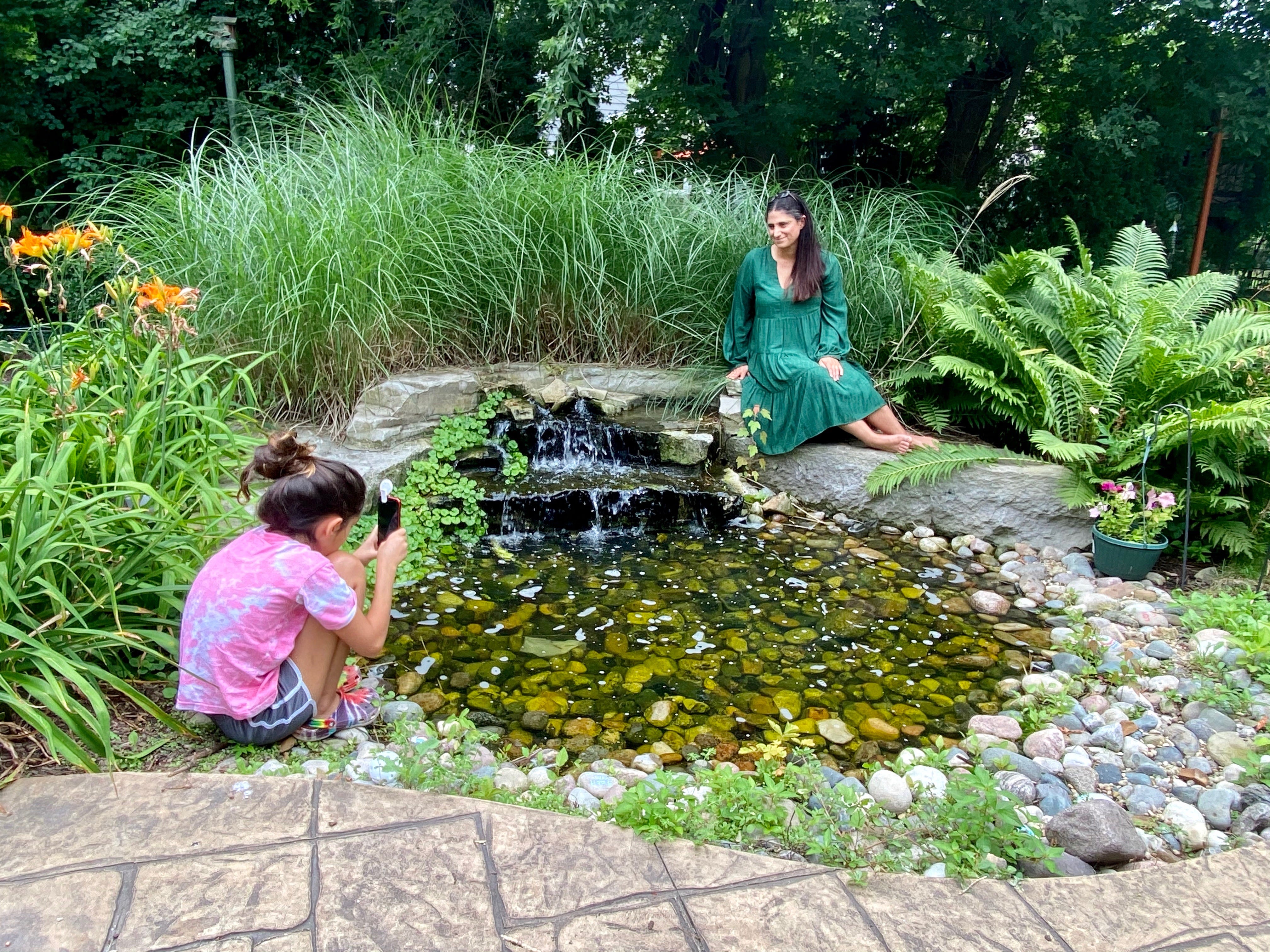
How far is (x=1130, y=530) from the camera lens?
358 cm

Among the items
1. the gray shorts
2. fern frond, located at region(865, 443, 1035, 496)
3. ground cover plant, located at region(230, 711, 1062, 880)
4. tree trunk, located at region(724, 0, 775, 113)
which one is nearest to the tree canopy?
tree trunk, located at region(724, 0, 775, 113)

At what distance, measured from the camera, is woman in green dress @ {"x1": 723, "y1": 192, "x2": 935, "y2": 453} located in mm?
4234

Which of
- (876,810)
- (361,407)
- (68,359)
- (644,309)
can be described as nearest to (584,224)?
(644,309)

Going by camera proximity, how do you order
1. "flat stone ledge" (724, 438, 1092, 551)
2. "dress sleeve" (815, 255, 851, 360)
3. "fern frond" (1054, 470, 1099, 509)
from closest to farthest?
"fern frond" (1054, 470, 1099, 509) → "flat stone ledge" (724, 438, 1092, 551) → "dress sleeve" (815, 255, 851, 360)

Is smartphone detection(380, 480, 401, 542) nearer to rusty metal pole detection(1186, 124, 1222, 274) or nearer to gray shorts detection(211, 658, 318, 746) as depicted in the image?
gray shorts detection(211, 658, 318, 746)

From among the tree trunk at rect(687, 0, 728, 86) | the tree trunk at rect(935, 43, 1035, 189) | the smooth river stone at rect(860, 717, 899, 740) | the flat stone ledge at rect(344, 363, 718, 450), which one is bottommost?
the smooth river stone at rect(860, 717, 899, 740)

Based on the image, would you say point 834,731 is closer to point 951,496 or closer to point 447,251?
point 951,496

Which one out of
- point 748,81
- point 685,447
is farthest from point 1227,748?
point 748,81

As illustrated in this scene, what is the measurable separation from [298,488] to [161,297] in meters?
0.92

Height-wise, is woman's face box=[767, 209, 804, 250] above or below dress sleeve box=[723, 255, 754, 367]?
above

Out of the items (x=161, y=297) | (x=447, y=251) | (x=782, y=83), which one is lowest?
(x=161, y=297)

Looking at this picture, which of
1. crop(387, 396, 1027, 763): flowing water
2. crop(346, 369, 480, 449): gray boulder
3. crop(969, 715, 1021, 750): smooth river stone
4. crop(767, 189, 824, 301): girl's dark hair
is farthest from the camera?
crop(767, 189, 824, 301): girl's dark hair

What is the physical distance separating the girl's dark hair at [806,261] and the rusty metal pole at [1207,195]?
9.57 feet

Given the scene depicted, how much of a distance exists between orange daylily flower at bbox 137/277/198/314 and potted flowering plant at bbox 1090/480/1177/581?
11.6 ft
